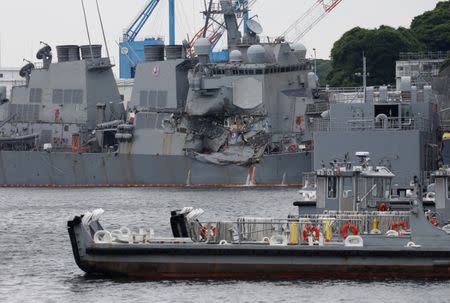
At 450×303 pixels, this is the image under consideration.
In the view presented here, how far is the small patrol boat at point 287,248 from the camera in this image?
42344 mm

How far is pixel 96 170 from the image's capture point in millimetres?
108688

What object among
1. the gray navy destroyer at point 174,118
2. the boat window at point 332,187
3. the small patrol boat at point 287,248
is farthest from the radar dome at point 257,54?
the small patrol boat at point 287,248

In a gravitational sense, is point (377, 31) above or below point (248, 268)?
above

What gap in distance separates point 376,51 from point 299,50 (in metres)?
30.0

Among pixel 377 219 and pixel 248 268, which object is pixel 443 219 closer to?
pixel 377 219

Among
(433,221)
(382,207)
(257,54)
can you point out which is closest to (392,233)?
(433,221)

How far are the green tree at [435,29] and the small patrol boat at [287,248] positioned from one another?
97096mm

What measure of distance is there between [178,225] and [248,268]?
11.8 ft

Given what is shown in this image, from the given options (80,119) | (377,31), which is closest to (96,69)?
(80,119)

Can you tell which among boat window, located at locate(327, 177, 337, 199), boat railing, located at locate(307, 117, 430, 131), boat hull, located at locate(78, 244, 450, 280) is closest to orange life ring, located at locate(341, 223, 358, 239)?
boat hull, located at locate(78, 244, 450, 280)

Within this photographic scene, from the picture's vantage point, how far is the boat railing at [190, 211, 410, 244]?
43.7 meters

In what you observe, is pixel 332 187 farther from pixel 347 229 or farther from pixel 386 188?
pixel 347 229

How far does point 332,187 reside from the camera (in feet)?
158

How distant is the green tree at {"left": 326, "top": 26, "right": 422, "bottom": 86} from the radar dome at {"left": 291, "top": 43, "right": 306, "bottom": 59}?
25983 mm
